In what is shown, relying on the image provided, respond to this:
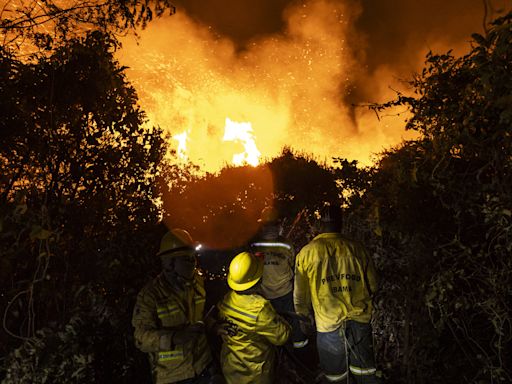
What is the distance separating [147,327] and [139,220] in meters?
2.60

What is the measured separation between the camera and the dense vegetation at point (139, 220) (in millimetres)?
3785

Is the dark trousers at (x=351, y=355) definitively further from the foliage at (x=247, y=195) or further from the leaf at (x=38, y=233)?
the foliage at (x=247, y=195)

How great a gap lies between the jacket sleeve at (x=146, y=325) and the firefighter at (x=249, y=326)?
0.73 m

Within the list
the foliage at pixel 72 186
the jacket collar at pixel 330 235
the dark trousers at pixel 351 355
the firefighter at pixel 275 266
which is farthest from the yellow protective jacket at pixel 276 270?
the dark trousers at pixel 351 355

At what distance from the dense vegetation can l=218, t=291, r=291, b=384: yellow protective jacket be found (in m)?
1.60

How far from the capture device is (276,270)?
6199 millimetres

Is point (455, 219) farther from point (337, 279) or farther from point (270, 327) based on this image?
point (270, 327)

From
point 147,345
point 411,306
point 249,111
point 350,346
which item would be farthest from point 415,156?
point 249,111

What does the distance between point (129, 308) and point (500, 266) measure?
14.0ft

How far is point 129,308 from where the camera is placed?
489cm

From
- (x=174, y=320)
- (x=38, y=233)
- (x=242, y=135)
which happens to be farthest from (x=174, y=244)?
(x=242, y=135)

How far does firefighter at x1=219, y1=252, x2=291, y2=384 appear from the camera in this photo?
3.49 metres

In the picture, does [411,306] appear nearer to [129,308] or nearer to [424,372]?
[424,372]

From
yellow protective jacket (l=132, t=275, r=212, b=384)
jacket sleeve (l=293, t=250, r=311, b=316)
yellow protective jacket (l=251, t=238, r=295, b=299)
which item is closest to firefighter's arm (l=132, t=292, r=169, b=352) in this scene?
yellow protective jacket (l=132, t=275, r=212, b=384)
